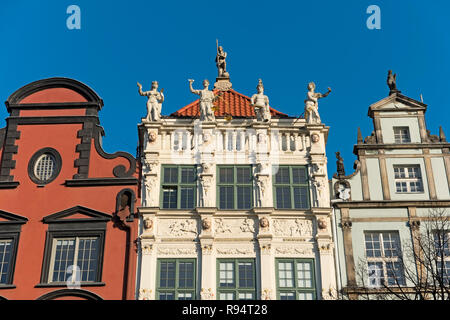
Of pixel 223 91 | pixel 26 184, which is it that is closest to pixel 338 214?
pixel 223 91

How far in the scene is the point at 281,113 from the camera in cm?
2720

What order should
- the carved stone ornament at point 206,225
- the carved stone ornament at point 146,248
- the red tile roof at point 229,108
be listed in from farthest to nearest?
1. the red tile roof at point 229,108
2. the carved stone ornament at point 206,225
3. the carved stone ornament at point 146,248

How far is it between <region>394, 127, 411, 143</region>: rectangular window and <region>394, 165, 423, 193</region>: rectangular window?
52.5 inches

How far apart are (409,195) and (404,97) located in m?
4.55

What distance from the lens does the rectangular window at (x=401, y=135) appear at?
1028 inches

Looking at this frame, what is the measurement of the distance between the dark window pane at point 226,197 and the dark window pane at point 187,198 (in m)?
1.09

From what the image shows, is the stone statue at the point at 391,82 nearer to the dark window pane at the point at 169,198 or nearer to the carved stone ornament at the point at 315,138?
the carved stone ornament at the point at 315,138

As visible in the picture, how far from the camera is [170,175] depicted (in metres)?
24.9

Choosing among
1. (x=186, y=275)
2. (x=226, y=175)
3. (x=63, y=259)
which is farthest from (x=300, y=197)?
(x=63, y=259)

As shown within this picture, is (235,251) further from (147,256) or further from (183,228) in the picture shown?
(147,256)

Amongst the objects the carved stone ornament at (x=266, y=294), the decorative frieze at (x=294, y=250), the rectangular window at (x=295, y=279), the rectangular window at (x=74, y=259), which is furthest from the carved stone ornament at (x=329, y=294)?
the rectangular window at (x=74, y=259)

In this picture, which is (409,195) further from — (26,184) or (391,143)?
(26,184)

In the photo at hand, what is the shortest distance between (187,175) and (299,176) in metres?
4.39
